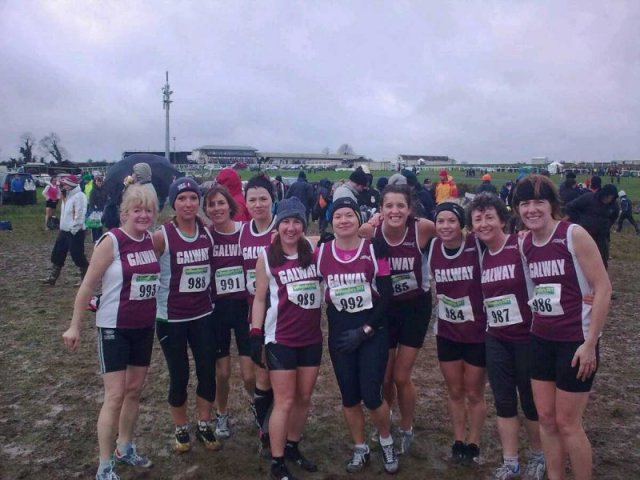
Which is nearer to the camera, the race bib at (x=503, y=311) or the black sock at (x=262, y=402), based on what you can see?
the race bib at (x=503, y=311)

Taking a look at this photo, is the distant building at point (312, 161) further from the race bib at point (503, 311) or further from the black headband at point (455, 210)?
the race bib at point (503, 311)

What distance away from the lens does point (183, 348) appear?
4.29 m

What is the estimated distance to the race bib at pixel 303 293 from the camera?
13.0ft

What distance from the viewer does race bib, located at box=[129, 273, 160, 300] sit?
388cm

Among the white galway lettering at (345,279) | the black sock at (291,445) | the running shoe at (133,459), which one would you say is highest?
the white galway lettering at (345,279)

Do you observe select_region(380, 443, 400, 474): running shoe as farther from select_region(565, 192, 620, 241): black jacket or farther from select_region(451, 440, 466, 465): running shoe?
select_region(565, 192, 620, 241): black jacket

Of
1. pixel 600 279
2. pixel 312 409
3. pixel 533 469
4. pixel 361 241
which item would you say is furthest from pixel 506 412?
pixel 312 409

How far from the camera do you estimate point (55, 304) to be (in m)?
9.16

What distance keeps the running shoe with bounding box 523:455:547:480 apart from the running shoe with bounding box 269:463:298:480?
5.63 feet

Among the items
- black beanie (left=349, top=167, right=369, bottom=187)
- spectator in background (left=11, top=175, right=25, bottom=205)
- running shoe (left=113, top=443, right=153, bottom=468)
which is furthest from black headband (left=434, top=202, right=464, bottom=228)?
spectator in background (left=11, top=175, right=25, bottom=205)

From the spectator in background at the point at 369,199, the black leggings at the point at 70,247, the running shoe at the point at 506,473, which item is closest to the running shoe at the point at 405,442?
the running shoe at the point at 506,473

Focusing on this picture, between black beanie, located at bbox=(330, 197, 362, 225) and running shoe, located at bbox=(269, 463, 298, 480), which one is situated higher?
black beanie, located at bbox=(330, 197, 362, 225)

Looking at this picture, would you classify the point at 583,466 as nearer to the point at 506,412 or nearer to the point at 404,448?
the point at 506,412

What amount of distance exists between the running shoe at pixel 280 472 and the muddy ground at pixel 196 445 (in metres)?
0.22
